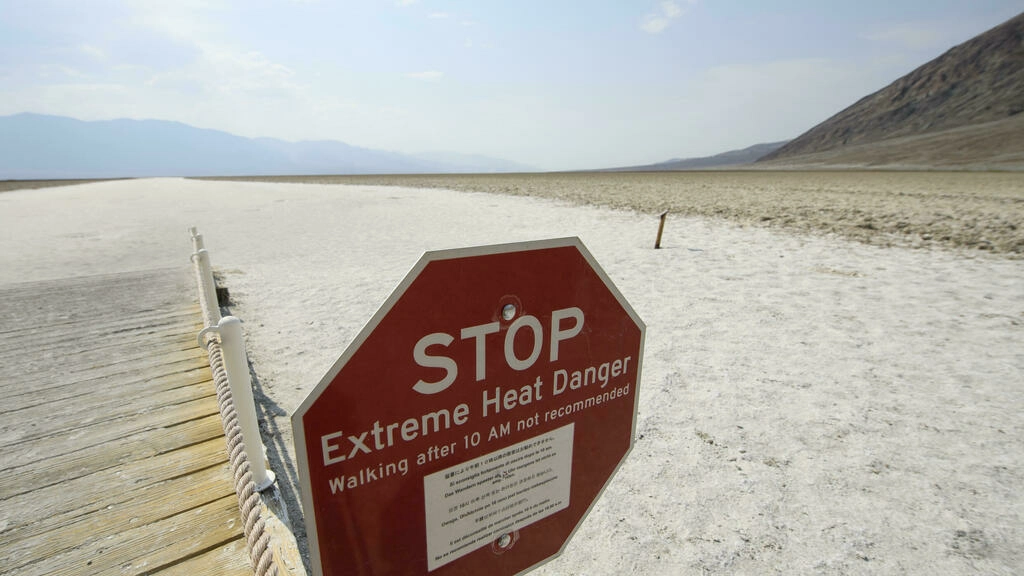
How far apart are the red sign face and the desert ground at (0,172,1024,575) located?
5.17 ft

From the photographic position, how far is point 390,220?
16141mm

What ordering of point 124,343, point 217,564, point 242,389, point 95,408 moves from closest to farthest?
point 217,564 < point 242,389 < point 95,408 < point 124,343

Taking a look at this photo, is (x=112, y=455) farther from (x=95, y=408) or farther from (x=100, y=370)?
(x=100, y=370)

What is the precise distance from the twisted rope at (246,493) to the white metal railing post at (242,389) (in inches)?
2.0

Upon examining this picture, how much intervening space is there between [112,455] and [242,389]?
0.94m

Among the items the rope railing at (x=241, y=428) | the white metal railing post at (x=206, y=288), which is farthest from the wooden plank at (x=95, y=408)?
the white metal railing post at (x=206, y=288)

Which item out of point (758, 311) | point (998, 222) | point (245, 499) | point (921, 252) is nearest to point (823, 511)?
point (245, 499)

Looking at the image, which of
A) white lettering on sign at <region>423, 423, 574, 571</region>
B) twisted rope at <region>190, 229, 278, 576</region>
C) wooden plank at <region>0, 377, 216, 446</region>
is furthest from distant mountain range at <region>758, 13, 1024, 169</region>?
wooden plank at <region>0, 377, 216, 446</region>

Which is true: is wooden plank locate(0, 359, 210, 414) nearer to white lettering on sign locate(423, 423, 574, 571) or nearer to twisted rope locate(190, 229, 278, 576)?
twisted rope locate(190, 229, 278, 576)

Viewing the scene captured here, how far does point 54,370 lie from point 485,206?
17430mm

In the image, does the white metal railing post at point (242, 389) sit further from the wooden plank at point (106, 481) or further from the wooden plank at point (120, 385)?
the wooden plank at point (120, 385)

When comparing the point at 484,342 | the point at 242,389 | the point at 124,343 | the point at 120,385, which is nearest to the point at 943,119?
the point at 484,342

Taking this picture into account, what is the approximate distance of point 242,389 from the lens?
2.07 metres

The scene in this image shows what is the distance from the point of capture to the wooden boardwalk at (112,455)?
1.78 m
